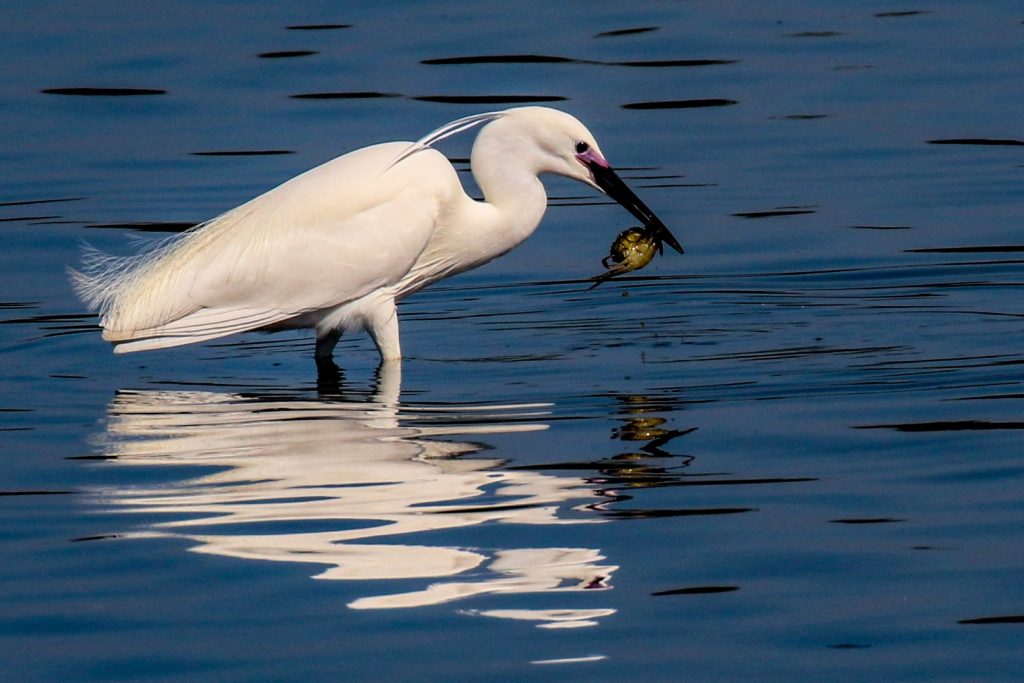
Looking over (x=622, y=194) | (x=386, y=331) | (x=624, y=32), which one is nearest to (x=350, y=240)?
(x=386, y=331)

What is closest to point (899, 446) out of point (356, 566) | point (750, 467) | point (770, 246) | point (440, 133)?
point (750, 467)

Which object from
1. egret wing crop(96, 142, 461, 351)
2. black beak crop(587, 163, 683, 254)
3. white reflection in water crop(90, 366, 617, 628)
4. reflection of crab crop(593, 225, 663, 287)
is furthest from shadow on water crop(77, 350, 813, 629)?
black beak crop(587, 163, 683, 254)

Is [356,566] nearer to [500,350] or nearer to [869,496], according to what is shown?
[869,496]

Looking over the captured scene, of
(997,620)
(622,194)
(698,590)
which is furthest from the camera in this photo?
(622,194)

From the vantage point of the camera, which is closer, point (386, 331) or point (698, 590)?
point (698, 590)

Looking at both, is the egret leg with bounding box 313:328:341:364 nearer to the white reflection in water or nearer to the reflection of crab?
the white reflection in water

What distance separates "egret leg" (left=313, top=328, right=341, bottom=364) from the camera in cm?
904

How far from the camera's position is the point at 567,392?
7.88 metres

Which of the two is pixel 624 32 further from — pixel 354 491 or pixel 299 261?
pixel 354 491

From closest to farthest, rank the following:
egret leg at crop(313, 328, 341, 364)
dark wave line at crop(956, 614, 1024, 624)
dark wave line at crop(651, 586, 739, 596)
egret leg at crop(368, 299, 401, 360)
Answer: dark wave line at crop(956, 614, 1024, 624)
dark wave line at crop(651, 586, 739, 596)
egret leg at crop(368, 299, 401, 360)
egret leg at crop(313, 328, 341, 364)

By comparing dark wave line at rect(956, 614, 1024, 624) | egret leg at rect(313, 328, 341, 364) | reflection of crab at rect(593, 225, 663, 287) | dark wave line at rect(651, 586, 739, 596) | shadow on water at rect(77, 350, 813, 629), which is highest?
reflection of crab at rect(593, 225, 663, 287)

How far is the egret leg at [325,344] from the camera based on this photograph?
904 centimetres

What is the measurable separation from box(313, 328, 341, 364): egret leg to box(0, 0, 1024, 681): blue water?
0.34 feet

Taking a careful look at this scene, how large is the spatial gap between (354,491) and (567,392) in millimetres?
1694
